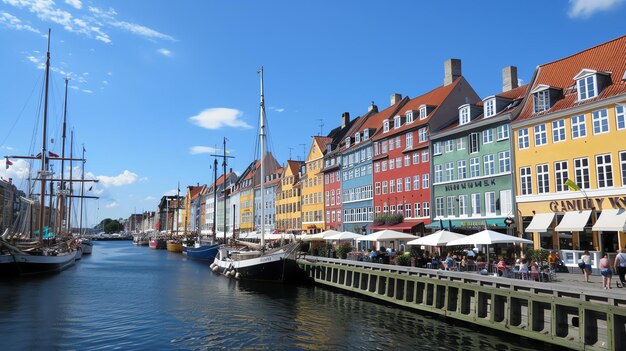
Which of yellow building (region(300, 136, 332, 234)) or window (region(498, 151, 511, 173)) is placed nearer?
window (region(498, 151, 511, 173))

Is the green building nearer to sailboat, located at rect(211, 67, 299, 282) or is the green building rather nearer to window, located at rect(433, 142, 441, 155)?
window, located at rect(433, 142, 441, 155)

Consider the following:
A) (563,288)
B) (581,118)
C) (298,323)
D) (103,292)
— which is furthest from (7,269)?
(581,118)

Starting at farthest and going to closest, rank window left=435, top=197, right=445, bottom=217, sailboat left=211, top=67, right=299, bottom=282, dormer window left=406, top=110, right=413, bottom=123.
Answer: dormer window left=406, top=110, right=413, bottom=123 → window left=435, top=197, right=445, bottom=217 → sailboat left=211, top=67, right=299, bottom=282

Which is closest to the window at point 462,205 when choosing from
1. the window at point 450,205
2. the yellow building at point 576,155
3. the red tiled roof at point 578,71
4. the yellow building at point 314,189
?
the window at point 450,205

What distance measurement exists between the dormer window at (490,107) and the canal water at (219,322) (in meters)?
18.8

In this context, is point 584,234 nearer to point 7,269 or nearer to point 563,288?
point 563,288

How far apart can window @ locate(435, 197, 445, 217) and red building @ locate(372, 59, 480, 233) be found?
1.02 metres

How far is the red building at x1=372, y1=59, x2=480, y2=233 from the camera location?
4694 centimetres

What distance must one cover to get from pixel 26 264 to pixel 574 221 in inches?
1674

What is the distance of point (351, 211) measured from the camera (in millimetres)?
60750

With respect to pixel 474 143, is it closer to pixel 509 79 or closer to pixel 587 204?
pixel 509 79

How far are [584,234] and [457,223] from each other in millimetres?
11808

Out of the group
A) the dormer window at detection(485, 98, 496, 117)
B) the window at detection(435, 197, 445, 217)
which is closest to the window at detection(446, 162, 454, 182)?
the window at detection(435, 197, 445, 217)

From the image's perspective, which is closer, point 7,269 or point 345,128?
point 7,269
